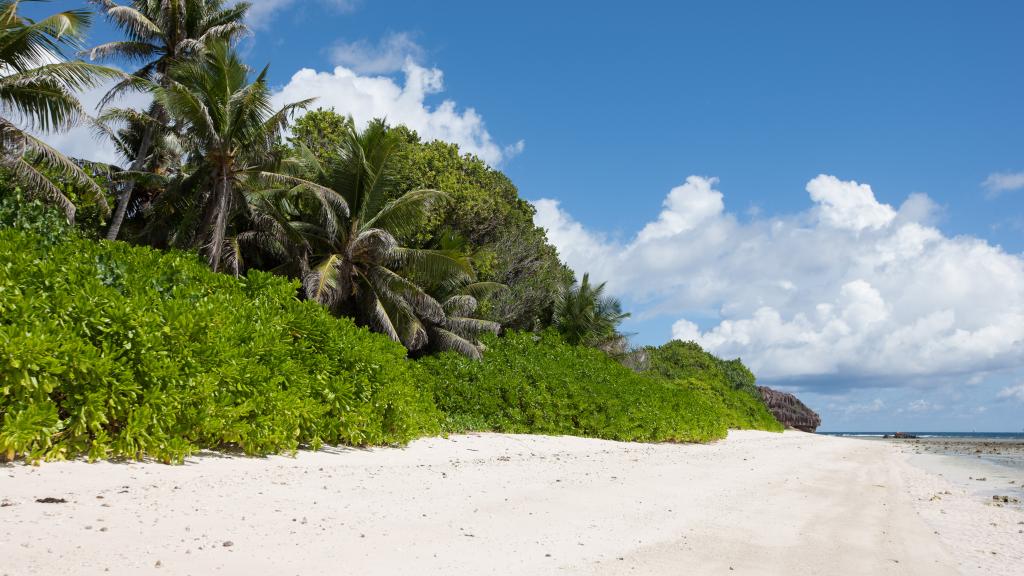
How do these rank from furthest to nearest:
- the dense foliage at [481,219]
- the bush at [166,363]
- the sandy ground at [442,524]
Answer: the dense foliage at [481,219]
the bush at [166,363]
the sandy ground at [442,524]

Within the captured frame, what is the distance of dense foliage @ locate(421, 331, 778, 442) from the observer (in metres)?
15.8

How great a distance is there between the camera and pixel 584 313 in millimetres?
26359

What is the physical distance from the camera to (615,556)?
15.9ft

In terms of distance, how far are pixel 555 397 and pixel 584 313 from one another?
374 inches

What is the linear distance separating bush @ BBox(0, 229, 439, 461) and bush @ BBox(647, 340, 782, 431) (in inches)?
1130

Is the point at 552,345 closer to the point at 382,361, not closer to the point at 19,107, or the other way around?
the point at 382,361

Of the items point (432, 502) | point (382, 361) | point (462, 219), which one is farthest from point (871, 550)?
point (462, 219)

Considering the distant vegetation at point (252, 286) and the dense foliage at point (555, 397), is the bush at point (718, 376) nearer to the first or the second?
the distant vegetation at point (252, 286)

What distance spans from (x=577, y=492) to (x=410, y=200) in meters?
11.3

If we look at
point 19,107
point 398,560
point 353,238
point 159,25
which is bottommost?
point 398,560

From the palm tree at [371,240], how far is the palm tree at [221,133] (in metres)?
1.13

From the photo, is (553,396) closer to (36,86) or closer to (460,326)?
(460,326)

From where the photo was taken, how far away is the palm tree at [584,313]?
86.3 feet

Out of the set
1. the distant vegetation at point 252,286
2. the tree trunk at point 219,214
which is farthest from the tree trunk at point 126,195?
the tree trunk at point 219,214
